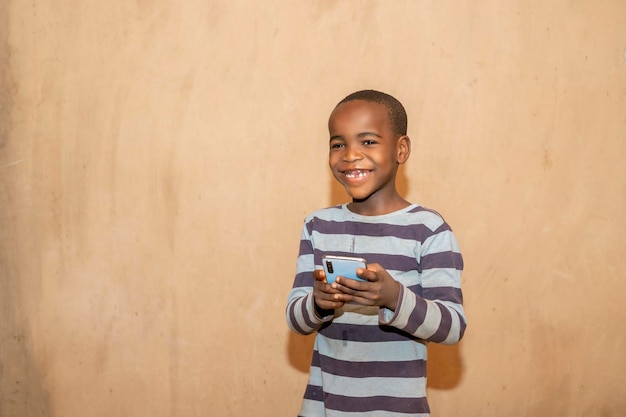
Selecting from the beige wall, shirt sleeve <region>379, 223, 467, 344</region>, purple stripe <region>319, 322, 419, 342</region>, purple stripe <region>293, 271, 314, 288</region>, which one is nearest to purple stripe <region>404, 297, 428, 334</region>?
shirt sleeve <region>379, 223, 467, 344</region>

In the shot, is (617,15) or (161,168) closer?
(161,168)

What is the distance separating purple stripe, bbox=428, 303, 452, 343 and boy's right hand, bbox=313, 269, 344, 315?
0.24 meters

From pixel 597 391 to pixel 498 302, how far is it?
652 mm

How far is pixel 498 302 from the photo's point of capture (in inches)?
115

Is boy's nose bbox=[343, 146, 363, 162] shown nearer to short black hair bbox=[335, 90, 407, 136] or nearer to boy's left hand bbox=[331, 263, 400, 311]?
short black hair bbox=[335, 90, 407, 136]

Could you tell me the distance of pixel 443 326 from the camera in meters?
1.62

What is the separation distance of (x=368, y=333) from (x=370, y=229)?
27 cm

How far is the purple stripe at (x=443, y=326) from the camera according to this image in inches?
63.6

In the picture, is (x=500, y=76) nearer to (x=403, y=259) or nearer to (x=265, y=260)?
(x=265, y=260)

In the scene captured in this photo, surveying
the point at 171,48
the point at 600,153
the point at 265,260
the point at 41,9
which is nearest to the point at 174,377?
the point at 265,260

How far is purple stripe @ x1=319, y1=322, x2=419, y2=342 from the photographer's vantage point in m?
1.73

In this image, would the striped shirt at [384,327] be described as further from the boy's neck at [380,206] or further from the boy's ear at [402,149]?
the boy's ear at [402,149]

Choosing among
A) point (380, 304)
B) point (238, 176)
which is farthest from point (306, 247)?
point (238, 176)

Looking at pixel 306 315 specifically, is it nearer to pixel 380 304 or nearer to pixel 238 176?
pixel 380 304
